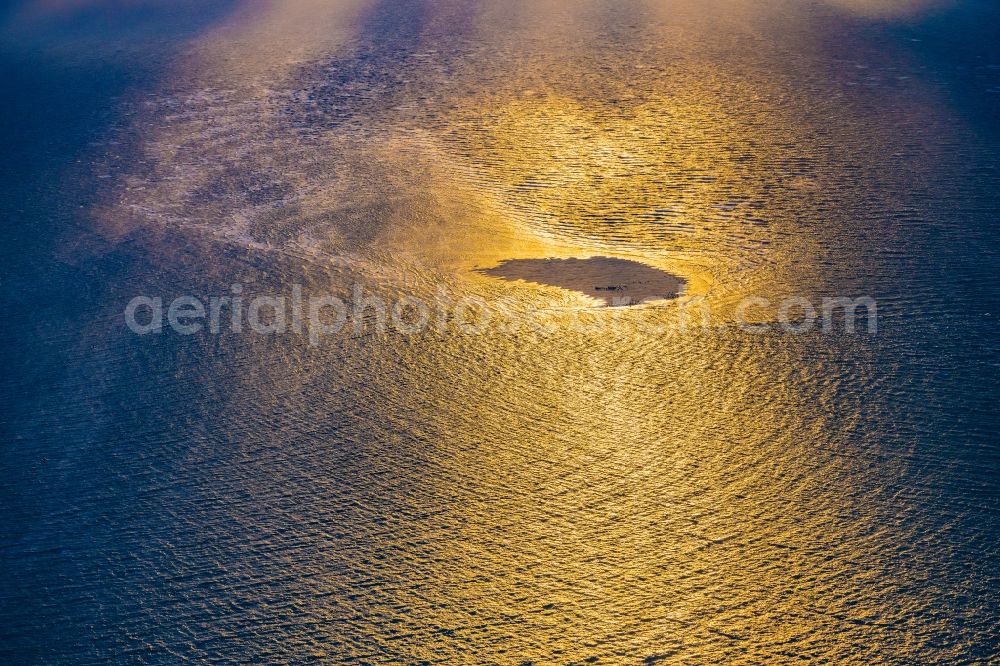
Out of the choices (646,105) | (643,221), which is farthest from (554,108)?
(643,221)

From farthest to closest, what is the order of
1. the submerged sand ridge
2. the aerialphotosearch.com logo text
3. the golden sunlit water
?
the submerged sand ridge
the aerialphotosearch.com logo text
the golden sunlit water

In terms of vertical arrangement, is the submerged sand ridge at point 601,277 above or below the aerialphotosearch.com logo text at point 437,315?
above

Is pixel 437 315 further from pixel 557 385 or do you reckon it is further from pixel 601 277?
pixel 601 277

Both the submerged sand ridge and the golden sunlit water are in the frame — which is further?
the submerged sand ridge

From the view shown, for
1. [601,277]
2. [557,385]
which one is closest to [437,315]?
[557,385]

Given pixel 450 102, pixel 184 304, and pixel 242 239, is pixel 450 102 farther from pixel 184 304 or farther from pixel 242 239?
pixel 184 304
